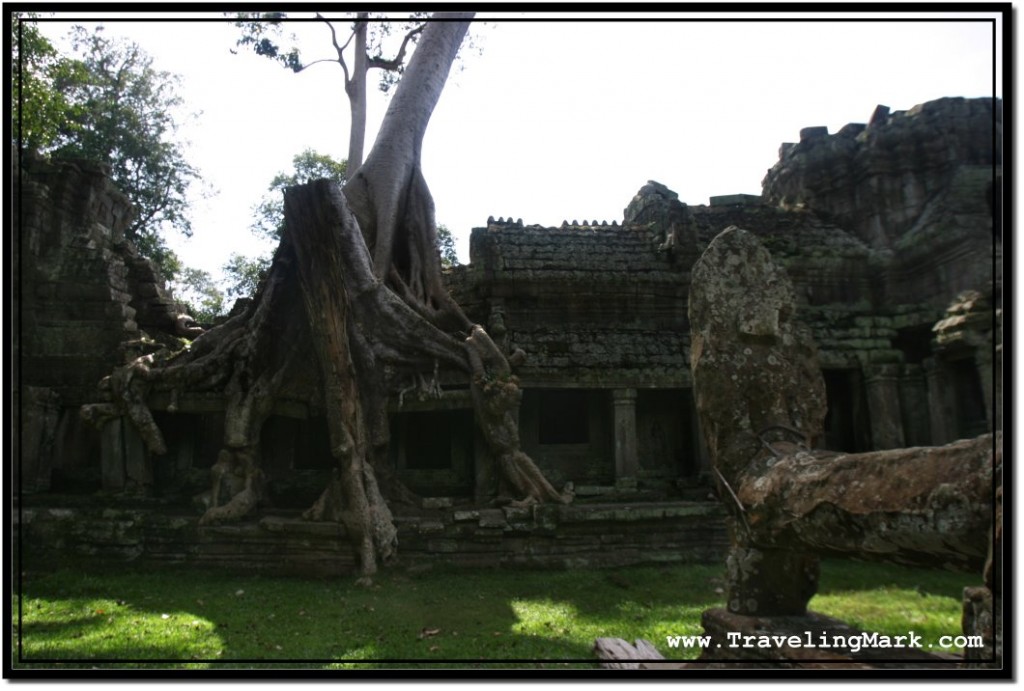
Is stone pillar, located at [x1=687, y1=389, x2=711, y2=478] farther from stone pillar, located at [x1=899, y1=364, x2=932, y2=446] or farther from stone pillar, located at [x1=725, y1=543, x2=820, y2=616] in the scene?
stone pillar, located at [x1=725, y1=543, x2=820, y2=616]

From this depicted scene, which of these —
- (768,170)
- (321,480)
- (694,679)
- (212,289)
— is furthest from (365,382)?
(212,289)

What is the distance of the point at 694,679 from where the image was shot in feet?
9.42

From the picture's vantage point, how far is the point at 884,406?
1112 centimetres

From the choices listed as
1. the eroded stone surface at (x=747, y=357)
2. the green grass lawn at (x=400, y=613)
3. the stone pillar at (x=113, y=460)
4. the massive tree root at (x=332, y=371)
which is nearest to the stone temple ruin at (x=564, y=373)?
the stone pillar at (x=113, y=460)

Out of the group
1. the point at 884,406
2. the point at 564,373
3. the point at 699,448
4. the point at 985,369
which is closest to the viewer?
the point at 564,373

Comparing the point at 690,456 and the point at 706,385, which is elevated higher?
the point at 706,385

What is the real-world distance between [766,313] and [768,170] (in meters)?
14.9

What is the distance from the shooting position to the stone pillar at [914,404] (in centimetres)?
1112

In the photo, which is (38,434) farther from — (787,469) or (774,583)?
(787,469)

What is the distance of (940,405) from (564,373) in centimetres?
613

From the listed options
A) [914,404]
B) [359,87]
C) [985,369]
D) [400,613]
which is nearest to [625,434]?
[400,613]

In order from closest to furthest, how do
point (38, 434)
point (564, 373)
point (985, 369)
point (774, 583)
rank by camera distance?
point (774, 583), point (38, 434), point (564, 373), point (985, 369)

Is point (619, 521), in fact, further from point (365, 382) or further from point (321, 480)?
point (321, 480)

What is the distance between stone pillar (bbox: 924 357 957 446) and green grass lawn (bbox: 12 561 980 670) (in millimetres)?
5124
